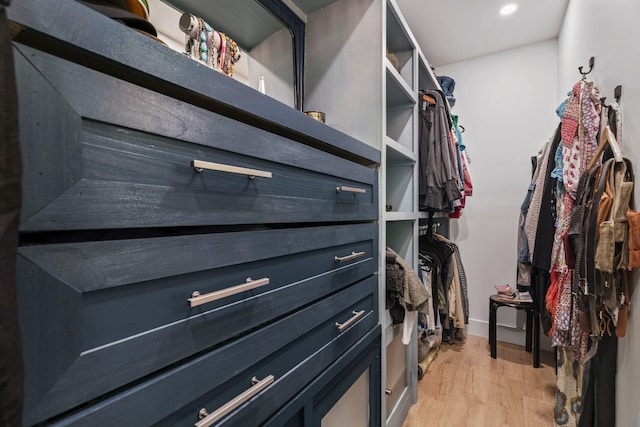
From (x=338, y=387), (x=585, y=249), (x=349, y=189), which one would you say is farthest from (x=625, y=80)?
(x=338, y=387)

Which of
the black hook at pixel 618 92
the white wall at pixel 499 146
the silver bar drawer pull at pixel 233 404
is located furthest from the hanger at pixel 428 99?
the silver bar drawer pull at pixel 233 404

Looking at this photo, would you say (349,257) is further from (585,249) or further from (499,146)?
(499,146)

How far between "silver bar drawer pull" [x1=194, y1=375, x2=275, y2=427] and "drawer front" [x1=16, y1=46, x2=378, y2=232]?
1.09 feet

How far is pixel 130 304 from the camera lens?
42 centimetres

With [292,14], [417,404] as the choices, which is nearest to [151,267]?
[292,14]

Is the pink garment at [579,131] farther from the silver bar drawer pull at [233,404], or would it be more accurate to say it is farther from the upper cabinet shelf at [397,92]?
the silver bar drawer pull at [233,404]

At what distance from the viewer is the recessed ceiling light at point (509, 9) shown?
2.02m

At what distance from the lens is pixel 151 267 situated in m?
0.43

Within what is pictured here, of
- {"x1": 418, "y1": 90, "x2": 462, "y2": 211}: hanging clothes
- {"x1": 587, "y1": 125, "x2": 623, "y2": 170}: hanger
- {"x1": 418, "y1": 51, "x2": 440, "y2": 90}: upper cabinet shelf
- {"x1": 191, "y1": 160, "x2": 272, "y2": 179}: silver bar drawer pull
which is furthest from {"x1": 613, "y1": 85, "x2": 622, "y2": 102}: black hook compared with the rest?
{"x1": 191, "y1": 160, "x2": 272, "y2": 179}: silver bar drawer pull

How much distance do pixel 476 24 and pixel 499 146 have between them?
1.02 m

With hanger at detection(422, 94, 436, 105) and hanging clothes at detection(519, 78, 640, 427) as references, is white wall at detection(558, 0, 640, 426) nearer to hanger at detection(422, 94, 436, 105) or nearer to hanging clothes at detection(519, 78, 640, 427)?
hanging clothes at detection(519, 78, 640, 427)

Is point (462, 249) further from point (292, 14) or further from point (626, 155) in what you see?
point (292, 14)

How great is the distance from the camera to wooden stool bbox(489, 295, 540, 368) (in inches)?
84.3

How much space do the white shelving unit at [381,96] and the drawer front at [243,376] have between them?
46cm
